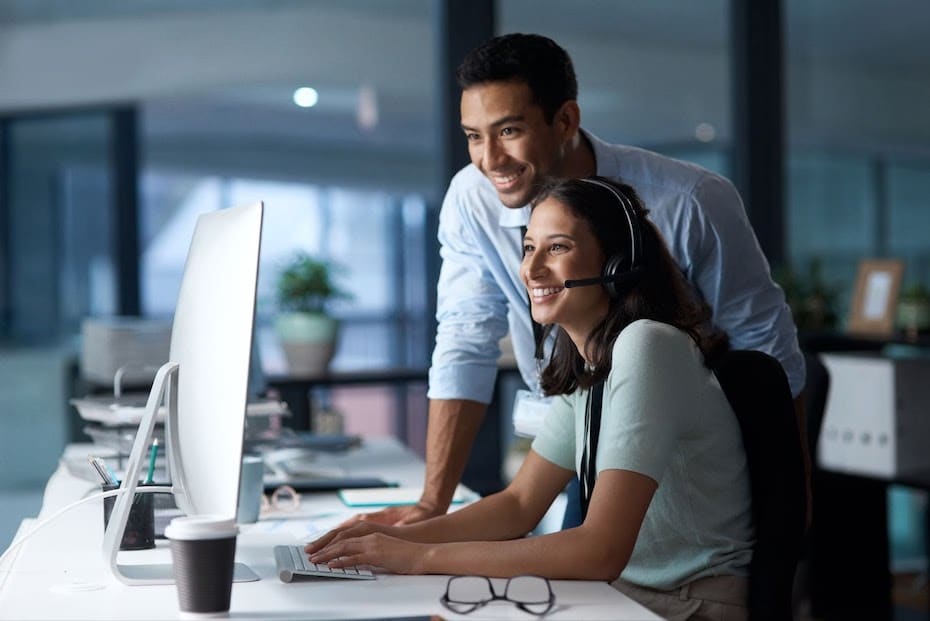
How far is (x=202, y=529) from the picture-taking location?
4.58 feet

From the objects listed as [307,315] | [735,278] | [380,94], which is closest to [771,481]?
[735,278]

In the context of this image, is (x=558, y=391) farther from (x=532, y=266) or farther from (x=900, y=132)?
(x=900, y=132)

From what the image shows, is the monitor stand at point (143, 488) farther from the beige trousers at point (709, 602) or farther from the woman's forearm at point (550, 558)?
the beige trousers at point (709, 602)

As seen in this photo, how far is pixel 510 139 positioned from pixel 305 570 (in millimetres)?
857

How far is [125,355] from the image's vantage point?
12.0 ft

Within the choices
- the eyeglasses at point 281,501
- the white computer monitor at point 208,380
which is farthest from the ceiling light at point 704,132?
the white computer monitor at point 208,380

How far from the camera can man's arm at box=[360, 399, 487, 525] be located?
6.72 feet

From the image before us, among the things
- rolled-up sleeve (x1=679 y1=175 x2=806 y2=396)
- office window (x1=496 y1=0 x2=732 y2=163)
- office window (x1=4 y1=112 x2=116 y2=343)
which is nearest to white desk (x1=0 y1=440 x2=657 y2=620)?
rolled-up sleeve (x1=679 y1=175 x2=806 y2=396)

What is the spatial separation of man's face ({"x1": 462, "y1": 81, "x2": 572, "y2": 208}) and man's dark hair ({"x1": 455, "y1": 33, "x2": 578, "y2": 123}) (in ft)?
0.05

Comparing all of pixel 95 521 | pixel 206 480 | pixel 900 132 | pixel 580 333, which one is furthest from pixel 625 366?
pixel 900 132

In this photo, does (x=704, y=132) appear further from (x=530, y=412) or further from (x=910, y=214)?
(x=530, y=412)

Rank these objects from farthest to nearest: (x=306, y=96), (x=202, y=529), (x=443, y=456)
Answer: (x=306, y=96)
(x=443, y=456)
(x=202, y=529)

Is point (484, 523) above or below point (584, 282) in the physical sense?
below

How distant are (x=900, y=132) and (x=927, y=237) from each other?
1.91ft
